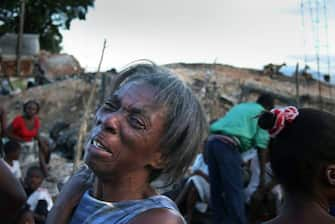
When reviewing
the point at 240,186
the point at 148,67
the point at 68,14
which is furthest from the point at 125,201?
the point at 68,14

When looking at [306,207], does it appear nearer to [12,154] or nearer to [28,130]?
[12,154]

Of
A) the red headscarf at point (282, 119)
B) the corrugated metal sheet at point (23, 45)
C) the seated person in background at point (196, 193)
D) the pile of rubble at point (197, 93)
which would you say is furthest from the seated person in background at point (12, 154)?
the corrugated metal sheet at point (23, 45)

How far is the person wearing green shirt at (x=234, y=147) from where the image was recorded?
18.2ft

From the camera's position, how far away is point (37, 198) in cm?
546

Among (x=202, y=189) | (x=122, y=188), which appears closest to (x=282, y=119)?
(x=122, y=188)

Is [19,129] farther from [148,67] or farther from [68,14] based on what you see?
[68,14]

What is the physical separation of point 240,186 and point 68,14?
24.2 m

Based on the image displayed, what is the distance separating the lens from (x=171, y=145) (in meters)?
1.68

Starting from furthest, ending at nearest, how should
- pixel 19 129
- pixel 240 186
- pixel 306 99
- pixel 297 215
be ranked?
1. pixel 306 99
2. pixel 19 129
3. pixel 240 186
4. pixel 297 215

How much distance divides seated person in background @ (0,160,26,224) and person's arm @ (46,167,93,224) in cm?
37

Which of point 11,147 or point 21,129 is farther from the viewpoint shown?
point 21,129

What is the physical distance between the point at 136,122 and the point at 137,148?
68mm

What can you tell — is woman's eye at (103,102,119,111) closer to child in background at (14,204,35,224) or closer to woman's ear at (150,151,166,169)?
woman's ear at (150,151,166,169)

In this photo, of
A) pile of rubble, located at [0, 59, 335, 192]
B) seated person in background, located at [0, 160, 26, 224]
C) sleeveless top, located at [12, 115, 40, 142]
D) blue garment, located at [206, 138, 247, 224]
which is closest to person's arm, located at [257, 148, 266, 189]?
blue garment, located at [206, 138, 247, 224]
